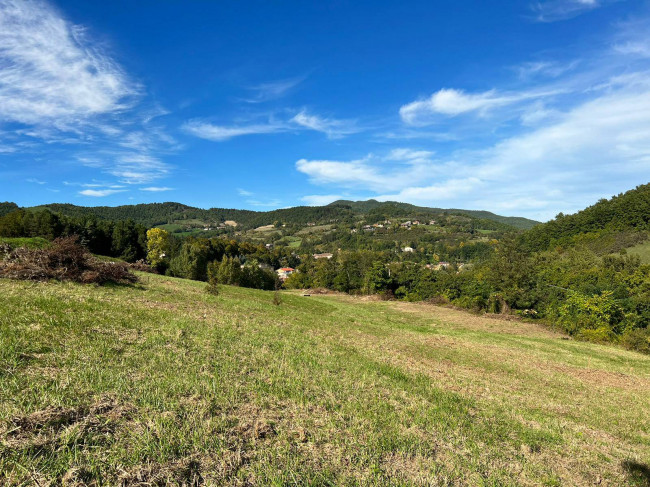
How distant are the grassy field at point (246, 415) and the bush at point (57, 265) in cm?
114

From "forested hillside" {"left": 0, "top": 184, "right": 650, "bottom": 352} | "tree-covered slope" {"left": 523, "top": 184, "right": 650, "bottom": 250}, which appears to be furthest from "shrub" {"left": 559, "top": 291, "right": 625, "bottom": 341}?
"tree-covered slope" {"left": 523, "top": 184, "right": 650, "bottom": 250}

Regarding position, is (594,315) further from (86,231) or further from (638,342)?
(86,231)

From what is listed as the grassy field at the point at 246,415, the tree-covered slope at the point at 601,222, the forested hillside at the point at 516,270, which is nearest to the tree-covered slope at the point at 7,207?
the forested hillside at the point at 516,270

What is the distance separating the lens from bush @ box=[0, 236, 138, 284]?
40.9 ft

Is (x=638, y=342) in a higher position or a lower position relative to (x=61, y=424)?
lower

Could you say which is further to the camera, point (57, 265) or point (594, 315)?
point (594, 315)

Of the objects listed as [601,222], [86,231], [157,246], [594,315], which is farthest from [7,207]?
[601,222]

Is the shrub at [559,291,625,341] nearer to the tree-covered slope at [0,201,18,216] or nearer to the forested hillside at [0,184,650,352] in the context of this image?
the forested hillside at [0,184,650,352]

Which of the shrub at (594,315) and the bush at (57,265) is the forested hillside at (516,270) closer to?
the shrub at (594,315)

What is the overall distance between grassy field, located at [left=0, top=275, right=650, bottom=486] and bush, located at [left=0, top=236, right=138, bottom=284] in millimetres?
1142

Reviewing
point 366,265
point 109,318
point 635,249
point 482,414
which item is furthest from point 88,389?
point 635,249

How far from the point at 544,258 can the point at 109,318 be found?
332 ft

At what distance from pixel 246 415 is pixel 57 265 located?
46.4 feet

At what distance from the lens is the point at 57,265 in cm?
1365
